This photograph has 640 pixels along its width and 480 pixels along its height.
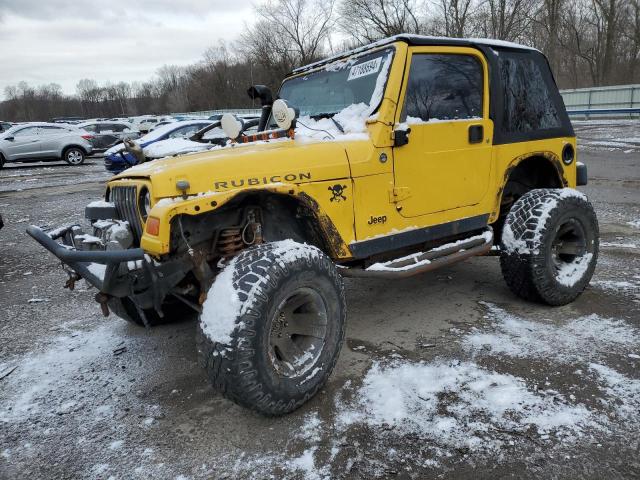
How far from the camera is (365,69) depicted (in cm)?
343

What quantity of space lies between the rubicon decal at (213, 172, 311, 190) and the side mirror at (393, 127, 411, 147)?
689 millimetres

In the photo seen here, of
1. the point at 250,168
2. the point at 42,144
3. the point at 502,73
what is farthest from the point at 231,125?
the point at 42,144

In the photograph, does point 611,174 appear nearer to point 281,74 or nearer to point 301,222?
point 301,222

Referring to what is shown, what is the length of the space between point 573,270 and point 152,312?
11.3 ft

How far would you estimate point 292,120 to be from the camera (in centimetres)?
315

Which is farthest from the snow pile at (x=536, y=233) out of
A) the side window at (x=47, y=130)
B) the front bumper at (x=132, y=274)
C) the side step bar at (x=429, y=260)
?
the side window at (x=47, y=130)

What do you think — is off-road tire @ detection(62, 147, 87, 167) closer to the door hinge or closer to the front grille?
the front grille

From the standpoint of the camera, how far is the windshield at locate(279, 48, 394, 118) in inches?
130

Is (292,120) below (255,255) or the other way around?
the other way around

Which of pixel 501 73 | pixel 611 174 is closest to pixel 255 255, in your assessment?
pixel 501 73

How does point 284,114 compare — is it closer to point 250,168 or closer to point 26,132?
point 250,168

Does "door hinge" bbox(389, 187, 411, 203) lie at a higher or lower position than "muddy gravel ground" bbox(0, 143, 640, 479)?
higher

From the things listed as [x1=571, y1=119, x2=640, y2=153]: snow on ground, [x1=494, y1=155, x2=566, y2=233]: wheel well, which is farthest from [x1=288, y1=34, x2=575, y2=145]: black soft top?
[x1=571, y1=119, x2=640, y2=153]: snow on ground

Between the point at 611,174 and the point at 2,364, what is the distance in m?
11.3
